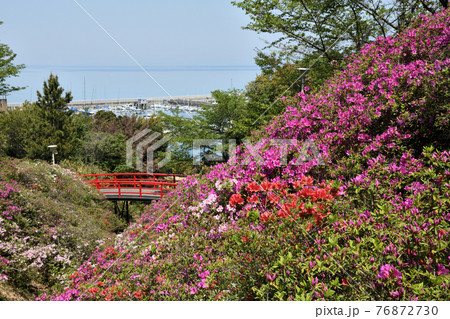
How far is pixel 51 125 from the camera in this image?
23.4 m

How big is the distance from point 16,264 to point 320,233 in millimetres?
6843

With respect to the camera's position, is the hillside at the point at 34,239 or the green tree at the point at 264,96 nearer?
the hillside at the point at 34,239

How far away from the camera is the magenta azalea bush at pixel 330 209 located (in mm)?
2260

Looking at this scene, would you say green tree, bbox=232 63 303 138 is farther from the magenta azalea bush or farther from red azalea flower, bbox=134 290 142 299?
red azalea flower, bbox=134 290 142 299

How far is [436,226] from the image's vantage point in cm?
233

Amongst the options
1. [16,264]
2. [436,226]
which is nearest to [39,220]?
[16,264]

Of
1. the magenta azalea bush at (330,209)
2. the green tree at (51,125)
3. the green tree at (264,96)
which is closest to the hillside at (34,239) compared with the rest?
the magenta azalea bush at (330,209)

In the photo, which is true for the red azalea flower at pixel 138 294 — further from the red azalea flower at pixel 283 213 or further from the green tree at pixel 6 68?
the green tree at pixel 6 68

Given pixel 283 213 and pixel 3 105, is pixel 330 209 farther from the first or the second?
pixel 3 105

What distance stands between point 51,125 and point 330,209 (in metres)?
25.0

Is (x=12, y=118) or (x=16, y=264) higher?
(x=12, y=118)

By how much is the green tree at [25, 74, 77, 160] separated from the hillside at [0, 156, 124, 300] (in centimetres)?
1300

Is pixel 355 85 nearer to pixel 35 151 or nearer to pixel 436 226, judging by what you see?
pixel 436 226

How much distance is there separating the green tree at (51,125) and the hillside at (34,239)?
13.0 meters
